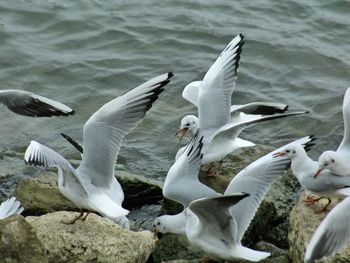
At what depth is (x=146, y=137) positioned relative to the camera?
10.2 m

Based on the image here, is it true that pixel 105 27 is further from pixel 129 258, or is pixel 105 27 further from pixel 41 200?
pixel 129 258

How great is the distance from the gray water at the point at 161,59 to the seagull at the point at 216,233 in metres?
2.74

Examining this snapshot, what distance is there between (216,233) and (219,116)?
2.24m

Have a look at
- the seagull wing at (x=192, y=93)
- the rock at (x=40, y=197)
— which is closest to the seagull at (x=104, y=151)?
the rock at (x=40, y=197)

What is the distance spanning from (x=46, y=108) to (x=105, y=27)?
210 inches

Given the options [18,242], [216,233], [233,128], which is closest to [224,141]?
[233,128]

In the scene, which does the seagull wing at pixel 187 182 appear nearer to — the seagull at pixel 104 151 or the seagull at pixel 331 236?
the seagull at pixel 104 151

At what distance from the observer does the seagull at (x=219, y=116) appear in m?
8.20

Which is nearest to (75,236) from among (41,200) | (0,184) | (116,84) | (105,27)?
(41,200)

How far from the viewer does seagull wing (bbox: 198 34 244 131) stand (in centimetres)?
→ 834

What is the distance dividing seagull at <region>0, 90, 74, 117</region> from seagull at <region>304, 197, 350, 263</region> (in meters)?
3.22

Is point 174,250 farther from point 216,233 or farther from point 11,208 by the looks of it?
point 11,208

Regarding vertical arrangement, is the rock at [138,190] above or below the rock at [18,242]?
below

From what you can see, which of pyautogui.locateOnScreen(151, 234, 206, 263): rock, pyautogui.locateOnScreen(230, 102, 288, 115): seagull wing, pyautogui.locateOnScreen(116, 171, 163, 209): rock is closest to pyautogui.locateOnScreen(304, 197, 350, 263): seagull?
pyautogui.locateOnScreen(151, 234, 206, 263): rock
